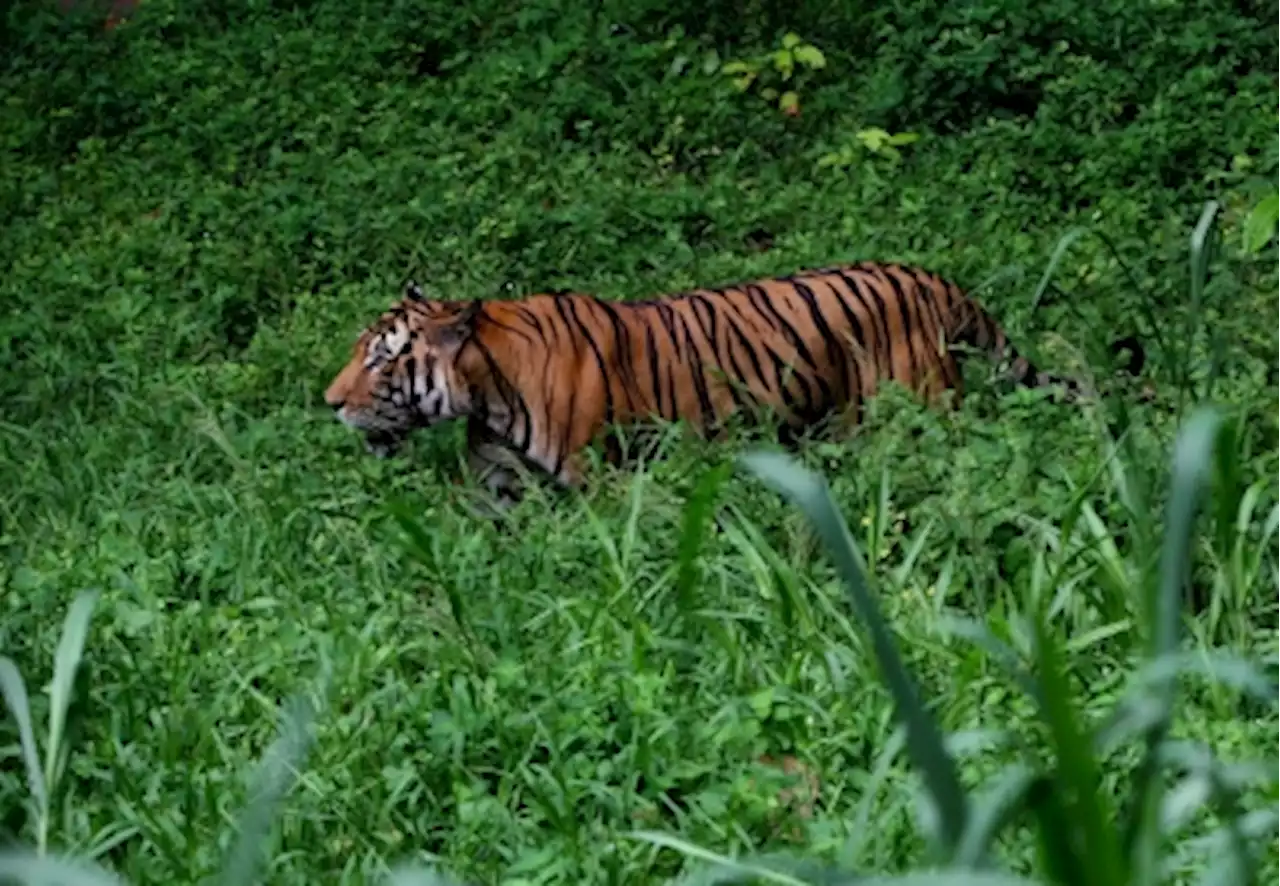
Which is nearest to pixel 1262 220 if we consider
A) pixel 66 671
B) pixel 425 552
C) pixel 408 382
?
pixel 425 552

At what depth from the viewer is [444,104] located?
7988mm

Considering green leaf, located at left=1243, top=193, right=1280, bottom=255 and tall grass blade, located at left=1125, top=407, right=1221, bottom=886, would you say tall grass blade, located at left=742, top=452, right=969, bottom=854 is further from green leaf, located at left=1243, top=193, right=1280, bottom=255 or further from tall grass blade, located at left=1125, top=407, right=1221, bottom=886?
green leaf, located at left=1243, top=193, right=1280, bottom=255

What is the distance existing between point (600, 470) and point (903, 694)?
3.35m

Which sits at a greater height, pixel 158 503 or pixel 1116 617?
pixel 1116 617

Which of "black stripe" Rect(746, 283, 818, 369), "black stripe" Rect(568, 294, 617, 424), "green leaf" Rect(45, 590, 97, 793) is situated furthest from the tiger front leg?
"green leaf" Rect(45, 590, 97, 793)

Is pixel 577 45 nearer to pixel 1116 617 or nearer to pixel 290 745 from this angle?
pixel 1116 617

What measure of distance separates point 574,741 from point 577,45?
220 inches

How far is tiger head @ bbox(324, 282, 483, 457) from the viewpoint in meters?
5.23

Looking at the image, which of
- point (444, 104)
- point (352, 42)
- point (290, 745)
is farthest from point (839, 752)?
point (352, 42)

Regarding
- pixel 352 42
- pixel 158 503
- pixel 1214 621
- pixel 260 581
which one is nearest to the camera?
pixel 1214 621

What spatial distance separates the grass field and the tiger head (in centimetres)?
10

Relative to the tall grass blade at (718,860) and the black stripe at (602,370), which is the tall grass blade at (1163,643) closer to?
the tall grass blade at (718,860)

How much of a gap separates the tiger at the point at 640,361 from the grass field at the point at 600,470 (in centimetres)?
16

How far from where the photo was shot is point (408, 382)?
17.3 ft
